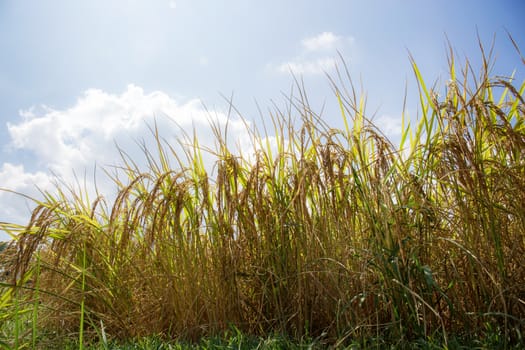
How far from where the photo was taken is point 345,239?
1.95 metres

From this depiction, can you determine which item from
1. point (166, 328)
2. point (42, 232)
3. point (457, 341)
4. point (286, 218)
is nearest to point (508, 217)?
point (457, 341)

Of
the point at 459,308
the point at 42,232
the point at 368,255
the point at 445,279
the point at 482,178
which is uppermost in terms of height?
the point at 42,232

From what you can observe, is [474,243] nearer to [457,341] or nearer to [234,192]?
[457,341]

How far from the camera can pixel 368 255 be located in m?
1.79

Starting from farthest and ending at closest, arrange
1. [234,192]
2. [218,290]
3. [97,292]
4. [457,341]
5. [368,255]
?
[97,292] < [234,192] < [218,290] < [368,255] < [457,341]

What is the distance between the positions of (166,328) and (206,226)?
2.04 ft

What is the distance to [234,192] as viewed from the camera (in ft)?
7.54

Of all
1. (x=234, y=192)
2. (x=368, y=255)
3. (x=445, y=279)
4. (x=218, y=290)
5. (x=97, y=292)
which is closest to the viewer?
(x=368, y=255)

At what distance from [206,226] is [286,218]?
42cm

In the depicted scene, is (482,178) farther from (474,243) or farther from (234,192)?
(234,192)

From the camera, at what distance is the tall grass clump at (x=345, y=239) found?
5.73ft

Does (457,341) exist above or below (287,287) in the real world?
below

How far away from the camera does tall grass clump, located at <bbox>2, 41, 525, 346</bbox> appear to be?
1747 mm

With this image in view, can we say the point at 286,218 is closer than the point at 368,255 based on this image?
No
